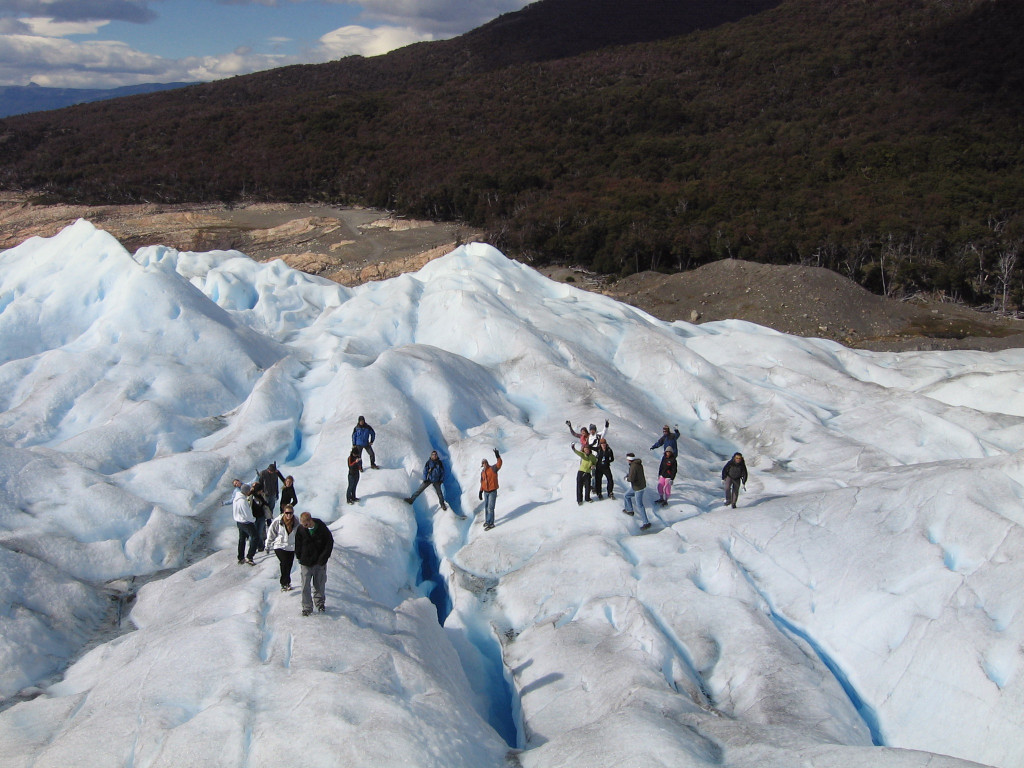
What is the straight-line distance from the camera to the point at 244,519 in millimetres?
11680

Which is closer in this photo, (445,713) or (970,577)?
(445,713)

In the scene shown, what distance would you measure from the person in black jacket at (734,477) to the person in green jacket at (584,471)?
2854mm

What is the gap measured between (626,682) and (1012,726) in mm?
4823

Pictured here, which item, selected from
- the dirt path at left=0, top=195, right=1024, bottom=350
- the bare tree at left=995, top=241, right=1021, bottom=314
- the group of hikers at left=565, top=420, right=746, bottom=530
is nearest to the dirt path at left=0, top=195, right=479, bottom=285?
the dirt path at left=0, top=195, right=1024, bottom=350

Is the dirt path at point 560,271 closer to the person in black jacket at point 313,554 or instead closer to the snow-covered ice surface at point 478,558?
the snow-covered ice surface at point 478,558

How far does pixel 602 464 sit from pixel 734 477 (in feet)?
9.07

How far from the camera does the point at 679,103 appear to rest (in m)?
90.6

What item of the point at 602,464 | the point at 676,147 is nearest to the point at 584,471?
the point at 602,464

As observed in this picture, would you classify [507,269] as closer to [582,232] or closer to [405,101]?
[582,232]

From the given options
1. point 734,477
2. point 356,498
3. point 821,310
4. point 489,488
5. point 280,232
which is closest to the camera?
point 489,488

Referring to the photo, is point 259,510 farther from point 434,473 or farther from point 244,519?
point 434,473

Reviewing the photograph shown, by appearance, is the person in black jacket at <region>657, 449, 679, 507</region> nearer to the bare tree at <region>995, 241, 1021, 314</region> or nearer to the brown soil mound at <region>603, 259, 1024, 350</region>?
the brown soil mound at <region>603, 259, 1024, 350</region>

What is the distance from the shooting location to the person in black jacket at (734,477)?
14453 millimetres

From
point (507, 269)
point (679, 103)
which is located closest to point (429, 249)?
point (507, 269)
